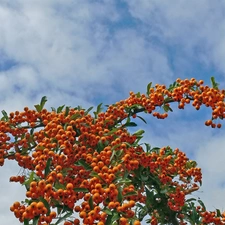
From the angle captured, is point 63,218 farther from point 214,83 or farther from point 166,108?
point 214,83

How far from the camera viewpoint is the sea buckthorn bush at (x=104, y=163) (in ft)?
15.6

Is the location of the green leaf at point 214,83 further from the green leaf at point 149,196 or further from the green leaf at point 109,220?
the green leaf at point 109,220

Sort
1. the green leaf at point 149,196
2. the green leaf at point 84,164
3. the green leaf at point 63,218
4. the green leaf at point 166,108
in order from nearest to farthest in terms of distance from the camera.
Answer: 1. the green leaf at point 63,218
2. the green leaf at point 84,164
3. the green leaf at point 149,196
4. the green leaf at point 166,108

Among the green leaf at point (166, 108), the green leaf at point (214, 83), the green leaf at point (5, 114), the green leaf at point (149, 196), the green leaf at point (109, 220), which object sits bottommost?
the green leaf at point (109, 220)

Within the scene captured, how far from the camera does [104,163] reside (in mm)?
5613

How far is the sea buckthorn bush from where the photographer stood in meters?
4.76

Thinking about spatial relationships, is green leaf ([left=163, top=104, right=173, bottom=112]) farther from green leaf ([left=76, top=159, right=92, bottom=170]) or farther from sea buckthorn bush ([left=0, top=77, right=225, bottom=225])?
green leaf ([left=76, top=159, right=92, bottom=170])

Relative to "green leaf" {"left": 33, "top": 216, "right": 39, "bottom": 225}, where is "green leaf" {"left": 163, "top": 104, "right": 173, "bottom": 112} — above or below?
above

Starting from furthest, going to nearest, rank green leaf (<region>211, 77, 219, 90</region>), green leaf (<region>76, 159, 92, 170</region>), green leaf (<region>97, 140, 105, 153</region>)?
green leaf (<region>211, 77, 219, 90</region>), green leaf (<region>97, 140, 105, 153</region>), green leaf (<region>76, 159, 92, 170</region>)

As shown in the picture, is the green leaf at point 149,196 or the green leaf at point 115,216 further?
the green leaf at point 149,196

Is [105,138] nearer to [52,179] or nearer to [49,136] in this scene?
[49,136]

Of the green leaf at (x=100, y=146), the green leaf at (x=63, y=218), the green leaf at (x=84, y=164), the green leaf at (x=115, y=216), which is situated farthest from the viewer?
the green leaf at (x=100, y=146)

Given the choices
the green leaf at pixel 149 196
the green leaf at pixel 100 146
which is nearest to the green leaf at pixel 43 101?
the green leaf at pixel 100 146

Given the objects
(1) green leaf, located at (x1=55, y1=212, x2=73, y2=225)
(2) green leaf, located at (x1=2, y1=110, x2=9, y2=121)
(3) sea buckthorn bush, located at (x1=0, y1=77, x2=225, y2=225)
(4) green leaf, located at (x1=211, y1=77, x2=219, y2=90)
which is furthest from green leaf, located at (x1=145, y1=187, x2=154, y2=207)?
(2) green leaf, located at (x1=2, y1=110, x2=9, y2=121)
